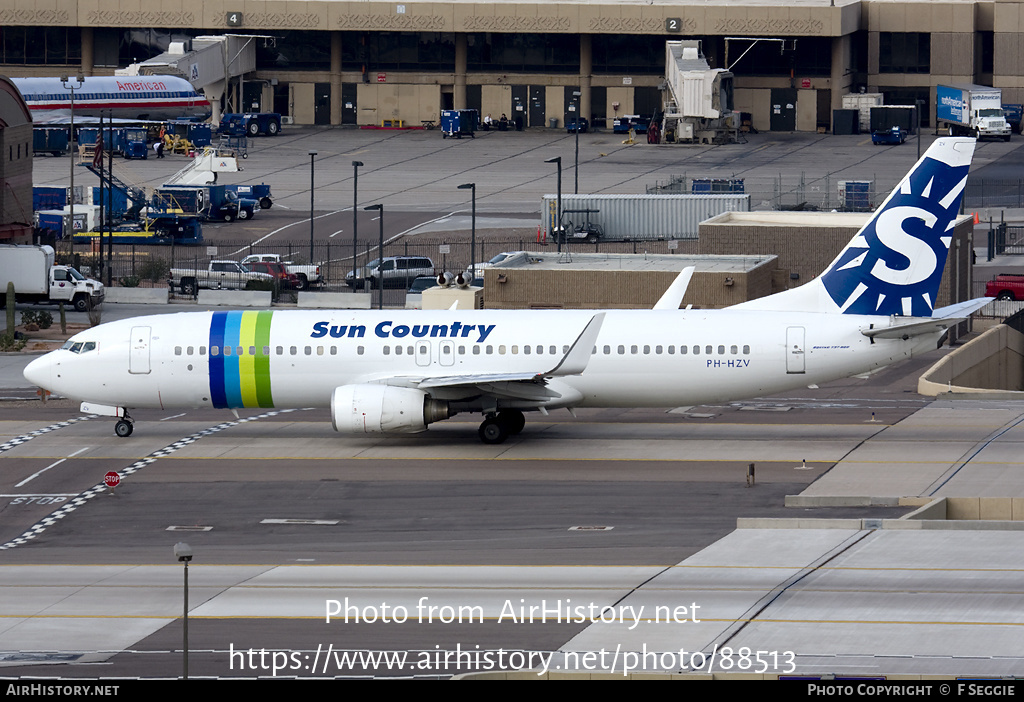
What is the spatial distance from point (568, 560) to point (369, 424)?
13051 mm

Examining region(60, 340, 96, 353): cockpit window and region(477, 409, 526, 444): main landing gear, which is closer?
region(477, 409, 526, 444): main landing gear

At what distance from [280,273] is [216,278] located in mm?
3534

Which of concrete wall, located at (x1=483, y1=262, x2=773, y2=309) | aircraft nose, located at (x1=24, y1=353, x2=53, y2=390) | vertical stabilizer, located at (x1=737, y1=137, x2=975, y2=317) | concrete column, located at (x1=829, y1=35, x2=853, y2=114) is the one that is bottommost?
aircraft nose, located at (x1=24, y1=353, x2=53, y2=390)

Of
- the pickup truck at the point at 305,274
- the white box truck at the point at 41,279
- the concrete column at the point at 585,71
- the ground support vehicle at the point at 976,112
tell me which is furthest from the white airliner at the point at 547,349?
the concrete column at the point at 585,71

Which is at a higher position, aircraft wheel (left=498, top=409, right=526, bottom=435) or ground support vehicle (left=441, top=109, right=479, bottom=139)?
ground support vehicle (left=441, top=109, right=479, bottom=139)

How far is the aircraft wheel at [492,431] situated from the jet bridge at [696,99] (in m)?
91.0

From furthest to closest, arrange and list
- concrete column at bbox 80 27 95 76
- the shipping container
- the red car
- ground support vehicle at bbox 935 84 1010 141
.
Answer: concrete column at bbox 80 27 95 76
ground support vehicle at bbox 935 84 1010 141
the shipping container
the red car

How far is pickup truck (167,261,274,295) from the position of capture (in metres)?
88.1

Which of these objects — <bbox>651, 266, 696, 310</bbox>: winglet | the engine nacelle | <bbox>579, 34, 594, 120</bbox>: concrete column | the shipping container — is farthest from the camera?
<bbox>579, 34, 594, 120</bbox>: concrete column

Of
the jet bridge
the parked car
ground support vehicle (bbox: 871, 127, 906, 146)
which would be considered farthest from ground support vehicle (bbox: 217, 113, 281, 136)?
the parked car

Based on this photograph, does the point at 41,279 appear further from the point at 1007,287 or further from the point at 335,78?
the point at 335,78

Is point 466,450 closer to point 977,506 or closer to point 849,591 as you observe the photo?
point 977,506

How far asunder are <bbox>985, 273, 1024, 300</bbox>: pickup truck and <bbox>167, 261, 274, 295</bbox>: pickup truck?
38.8 meters

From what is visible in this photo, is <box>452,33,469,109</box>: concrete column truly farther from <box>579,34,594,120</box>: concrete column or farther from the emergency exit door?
the emergency exit door
